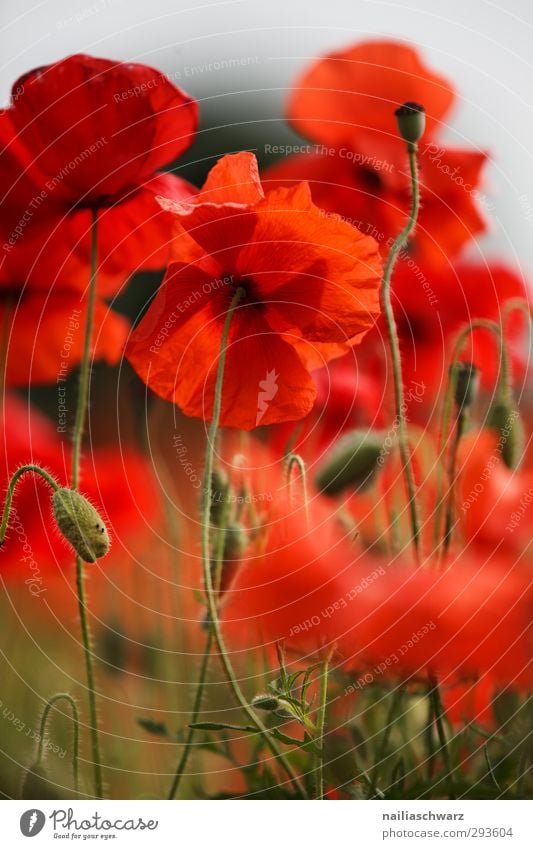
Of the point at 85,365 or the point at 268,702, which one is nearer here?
the point at 268,702

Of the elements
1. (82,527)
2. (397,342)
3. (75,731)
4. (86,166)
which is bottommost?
(75,731)

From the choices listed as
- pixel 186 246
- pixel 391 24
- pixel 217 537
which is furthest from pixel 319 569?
pixel 391 24

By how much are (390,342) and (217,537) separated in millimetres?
154

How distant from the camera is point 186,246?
0.50 meters

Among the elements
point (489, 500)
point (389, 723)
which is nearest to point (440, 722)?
point (389, 723)

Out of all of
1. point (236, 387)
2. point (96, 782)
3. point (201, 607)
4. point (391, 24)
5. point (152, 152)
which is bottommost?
point (96, 782)

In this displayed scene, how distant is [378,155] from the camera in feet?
1.89

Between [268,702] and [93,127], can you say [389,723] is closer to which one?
[268,702]

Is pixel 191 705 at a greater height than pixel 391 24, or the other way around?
pixel 391 24

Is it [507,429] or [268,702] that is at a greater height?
[507,429]

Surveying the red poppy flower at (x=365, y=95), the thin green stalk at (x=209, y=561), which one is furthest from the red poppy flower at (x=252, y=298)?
the red poppy flower at (x=365, y=95)

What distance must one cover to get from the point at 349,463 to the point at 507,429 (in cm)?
10

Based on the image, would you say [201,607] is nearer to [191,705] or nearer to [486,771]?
[191,705]

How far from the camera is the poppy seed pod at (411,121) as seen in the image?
0.53m
